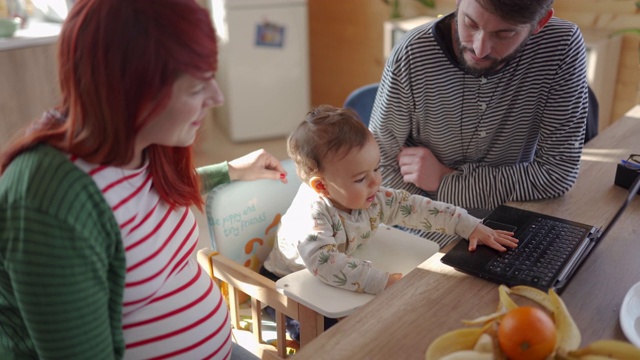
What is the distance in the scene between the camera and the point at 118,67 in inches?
33.4

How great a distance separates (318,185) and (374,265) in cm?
24

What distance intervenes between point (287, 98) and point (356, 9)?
75 centimetres

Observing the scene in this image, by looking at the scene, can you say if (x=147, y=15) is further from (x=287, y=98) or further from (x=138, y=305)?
(x=287, y=98)

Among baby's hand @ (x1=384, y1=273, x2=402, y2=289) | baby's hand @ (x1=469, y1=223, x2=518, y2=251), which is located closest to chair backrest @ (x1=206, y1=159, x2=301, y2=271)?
baby's hand @ (x1=384, y1=273, x2=402, y2=289)

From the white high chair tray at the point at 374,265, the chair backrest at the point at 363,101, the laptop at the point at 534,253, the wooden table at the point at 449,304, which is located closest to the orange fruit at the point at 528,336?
the wooden table at the point at 449,304

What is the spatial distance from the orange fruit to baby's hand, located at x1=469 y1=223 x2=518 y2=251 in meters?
0.37

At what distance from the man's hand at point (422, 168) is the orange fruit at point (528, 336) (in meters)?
0.73

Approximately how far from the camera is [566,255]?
3.73 feet

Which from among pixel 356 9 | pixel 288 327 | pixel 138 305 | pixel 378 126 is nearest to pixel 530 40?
pixel 378 126

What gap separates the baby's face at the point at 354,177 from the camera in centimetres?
130

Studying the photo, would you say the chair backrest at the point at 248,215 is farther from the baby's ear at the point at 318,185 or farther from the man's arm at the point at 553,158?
the man's arm at the point at 553,158

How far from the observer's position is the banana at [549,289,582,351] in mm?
864

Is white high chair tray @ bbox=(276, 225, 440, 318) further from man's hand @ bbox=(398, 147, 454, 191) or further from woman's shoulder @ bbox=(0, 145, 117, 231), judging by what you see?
woman's shoulder @ bbox=(0, 145, 117, 231)

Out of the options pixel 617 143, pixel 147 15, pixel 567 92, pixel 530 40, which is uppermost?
pixel 147 15
